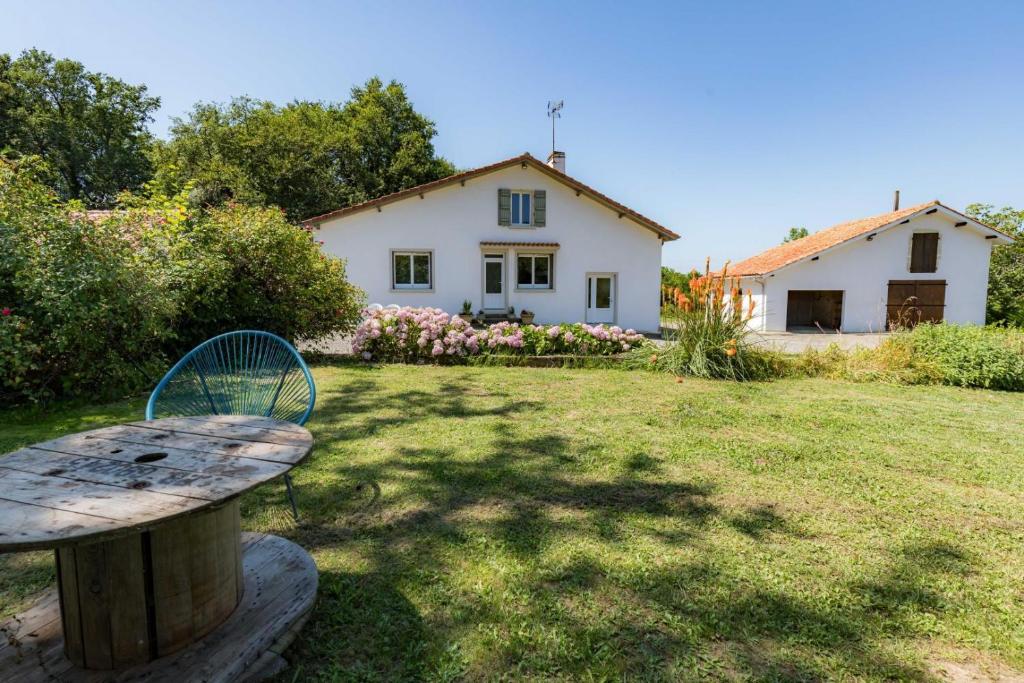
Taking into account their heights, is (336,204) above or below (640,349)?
above

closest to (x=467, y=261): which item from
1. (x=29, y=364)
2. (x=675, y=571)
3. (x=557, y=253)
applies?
(x=557, y=253)

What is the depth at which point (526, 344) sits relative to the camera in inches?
344

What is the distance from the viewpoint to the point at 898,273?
1947cm

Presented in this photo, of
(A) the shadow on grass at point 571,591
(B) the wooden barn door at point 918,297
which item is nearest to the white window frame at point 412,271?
(A) the shadow on grass at point 571,591

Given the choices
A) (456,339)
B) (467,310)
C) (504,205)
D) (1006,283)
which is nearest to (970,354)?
(456,339)

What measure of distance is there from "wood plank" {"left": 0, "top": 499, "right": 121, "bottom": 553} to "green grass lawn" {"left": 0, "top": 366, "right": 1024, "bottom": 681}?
0.87 m

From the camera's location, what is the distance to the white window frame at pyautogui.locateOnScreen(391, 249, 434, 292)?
1544 centimetres

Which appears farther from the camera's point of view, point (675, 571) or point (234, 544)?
point (675, 571)

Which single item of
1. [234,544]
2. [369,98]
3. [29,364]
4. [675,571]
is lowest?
[675,571]

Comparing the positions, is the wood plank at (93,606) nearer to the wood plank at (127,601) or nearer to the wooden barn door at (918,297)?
the wood plank at (127,601)

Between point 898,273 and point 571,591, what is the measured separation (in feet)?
76.2

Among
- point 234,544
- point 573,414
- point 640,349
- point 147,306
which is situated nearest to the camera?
point 234,544

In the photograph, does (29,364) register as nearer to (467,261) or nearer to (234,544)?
(234,544)

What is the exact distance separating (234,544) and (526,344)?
701 centimetres
